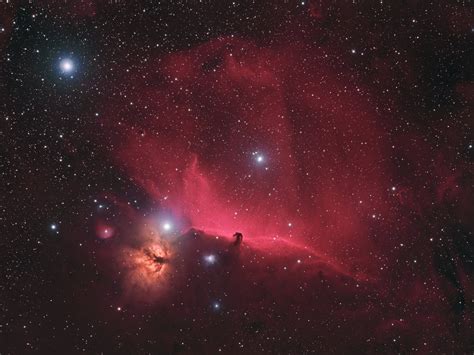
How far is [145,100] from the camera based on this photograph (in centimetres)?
729

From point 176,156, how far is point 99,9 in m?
2.83

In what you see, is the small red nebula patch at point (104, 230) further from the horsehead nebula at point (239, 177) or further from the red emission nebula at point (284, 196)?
the red emission nebula at point (284, 196)

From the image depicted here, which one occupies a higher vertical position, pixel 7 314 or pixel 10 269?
pixel 10 269

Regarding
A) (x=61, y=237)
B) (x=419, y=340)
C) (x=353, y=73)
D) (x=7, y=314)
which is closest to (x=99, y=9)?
(x=61, y=237)

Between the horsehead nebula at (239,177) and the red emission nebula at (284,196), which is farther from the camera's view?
the red emission nebula at (284,196)

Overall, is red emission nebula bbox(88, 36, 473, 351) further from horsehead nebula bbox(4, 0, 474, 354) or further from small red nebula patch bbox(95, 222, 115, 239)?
small red nebula patch bbox(95, 222, 115, 239)

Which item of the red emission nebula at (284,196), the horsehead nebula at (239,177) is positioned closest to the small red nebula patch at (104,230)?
the horsehead nebula at (239,177)

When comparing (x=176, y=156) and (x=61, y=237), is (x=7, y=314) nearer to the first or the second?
(x=61, y=237)

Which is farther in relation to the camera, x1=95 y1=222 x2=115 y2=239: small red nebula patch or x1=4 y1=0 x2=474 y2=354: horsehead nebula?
x1=95 y1=222 x2=115 y2=239: small red nebula patch

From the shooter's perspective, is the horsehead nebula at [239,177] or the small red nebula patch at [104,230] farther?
the small red nebula patch at [104,230]

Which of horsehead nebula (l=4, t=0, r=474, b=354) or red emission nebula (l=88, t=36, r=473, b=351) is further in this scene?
red emission nebula (l=88, t=36, r=473, b=351)

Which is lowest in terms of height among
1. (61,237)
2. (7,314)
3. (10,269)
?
(7,314)

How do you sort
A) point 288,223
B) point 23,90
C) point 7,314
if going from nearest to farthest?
1. point 23,90
2. point 7,314
3. point 288,223

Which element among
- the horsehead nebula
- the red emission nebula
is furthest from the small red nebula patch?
the red emission nebula
